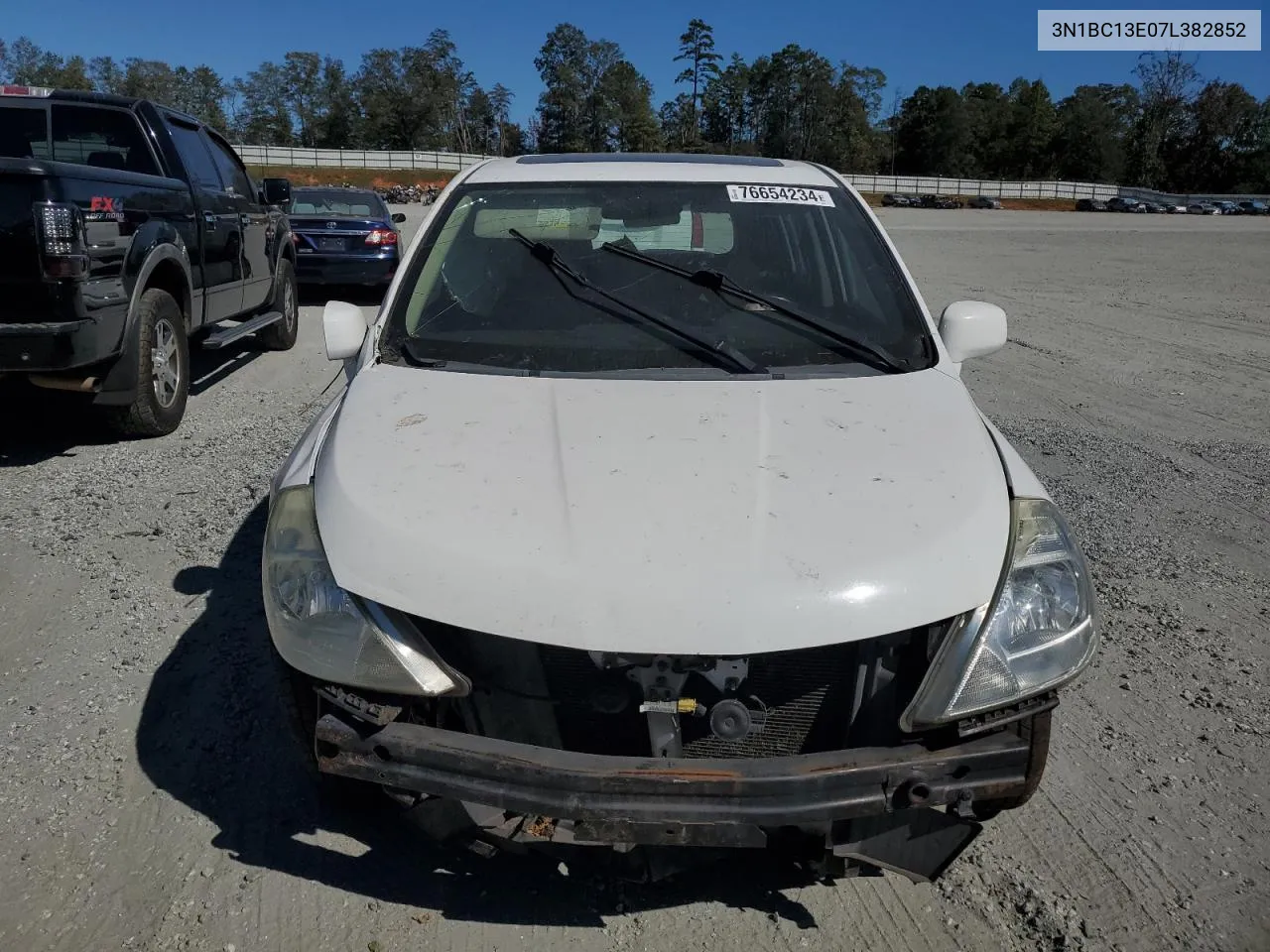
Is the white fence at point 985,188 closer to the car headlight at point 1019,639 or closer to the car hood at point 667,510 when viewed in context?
the car hood at point 667,510

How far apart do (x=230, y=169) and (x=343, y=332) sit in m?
5.95

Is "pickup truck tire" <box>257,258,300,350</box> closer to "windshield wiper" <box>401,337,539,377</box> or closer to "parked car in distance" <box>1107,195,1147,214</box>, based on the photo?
"windshield wiper" <box>401,337,539,377</box>

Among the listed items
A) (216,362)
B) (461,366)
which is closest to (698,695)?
(461,366)

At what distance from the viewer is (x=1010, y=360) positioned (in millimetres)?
9617

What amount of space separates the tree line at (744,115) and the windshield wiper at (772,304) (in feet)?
319

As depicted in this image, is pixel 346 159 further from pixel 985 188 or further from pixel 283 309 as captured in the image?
pixel 283 309

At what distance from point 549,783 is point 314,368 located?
296 inches

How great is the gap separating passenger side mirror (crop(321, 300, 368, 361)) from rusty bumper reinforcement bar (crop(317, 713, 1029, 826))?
157 centimetres

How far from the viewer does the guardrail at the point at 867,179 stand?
232 ft

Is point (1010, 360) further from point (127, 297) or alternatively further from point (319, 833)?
point (319, 833)

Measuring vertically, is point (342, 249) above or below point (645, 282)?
above

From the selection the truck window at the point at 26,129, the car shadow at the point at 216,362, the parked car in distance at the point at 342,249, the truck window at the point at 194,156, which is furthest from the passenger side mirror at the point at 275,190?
the parked car in distance at the point at 342,249

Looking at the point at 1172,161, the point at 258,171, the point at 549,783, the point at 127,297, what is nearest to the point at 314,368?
the point at 127,297

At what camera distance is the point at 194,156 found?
289 inches
